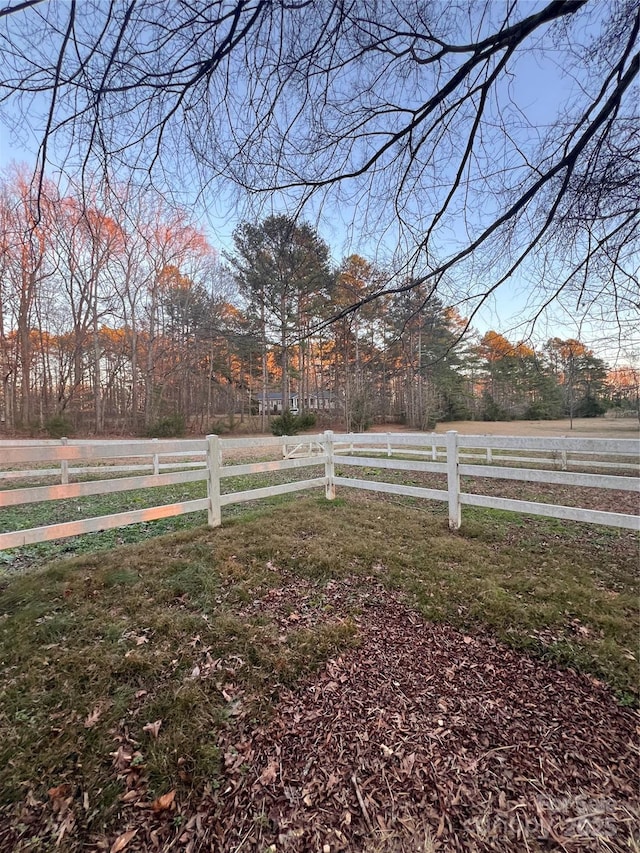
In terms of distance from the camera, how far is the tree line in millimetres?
2600

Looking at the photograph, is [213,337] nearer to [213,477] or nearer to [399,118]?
[213,477]

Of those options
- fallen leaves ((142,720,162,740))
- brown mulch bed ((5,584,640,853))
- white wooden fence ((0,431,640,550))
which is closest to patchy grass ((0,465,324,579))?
white wooden fence ((0,431,640,550))

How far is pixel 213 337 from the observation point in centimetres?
2175

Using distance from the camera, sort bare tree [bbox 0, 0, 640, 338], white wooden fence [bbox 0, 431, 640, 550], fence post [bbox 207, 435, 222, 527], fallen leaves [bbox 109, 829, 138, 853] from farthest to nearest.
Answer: fence post [bbox 207, 435, 222, 527] < white wooden fence [bbox 0, 431, 640, 550] < bare tree [bbox 0, 0, 640, 338] < fallen leaves [bbox 109, 829, 138, 853]

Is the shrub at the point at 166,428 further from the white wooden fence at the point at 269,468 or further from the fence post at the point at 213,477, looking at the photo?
the fence post at the point at 213,477

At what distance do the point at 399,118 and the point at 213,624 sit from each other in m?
3.79

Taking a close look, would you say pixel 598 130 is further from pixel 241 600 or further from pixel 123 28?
pixel 241 600

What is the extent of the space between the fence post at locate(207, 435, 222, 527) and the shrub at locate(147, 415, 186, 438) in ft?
60.0

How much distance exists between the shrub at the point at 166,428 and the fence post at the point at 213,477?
720 inches

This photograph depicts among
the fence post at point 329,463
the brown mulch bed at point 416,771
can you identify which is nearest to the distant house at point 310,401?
the fence post at point 329,463

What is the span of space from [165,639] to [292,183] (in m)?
3.16

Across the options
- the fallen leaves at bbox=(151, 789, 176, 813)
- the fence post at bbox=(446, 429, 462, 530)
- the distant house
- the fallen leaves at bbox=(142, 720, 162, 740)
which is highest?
the distant house

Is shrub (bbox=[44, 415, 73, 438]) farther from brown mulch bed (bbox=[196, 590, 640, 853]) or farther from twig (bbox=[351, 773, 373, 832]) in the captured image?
twig (bbox=[351, 773, 373, 832])

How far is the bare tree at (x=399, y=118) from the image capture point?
71.6 inches
